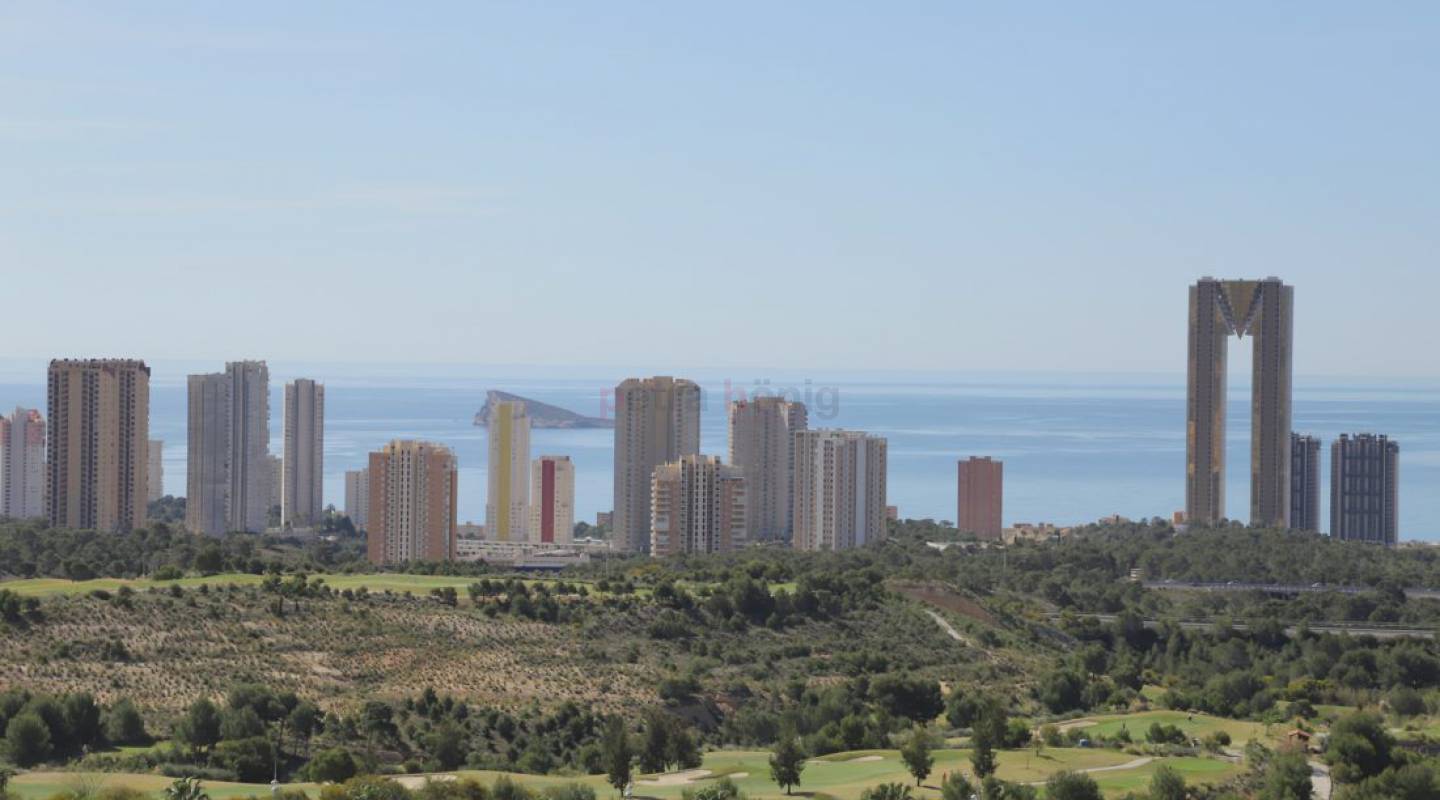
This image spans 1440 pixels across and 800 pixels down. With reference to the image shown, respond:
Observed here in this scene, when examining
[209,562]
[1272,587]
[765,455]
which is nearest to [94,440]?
[765,455]

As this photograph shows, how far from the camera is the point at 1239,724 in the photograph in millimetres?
23094

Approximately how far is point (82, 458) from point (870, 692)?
33.0 metres

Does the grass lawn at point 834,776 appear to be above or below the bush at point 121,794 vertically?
below

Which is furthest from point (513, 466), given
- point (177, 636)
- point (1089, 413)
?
point (1089, 413)

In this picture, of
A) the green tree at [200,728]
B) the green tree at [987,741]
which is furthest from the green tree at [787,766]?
the green tree at [200,728]

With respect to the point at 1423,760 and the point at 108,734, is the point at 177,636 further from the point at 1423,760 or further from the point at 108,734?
the point at 1423,760

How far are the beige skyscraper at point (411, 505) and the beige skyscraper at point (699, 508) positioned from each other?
5.54m

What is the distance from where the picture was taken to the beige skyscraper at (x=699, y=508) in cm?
5053

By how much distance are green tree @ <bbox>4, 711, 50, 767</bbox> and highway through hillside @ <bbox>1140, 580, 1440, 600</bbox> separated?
28.1m

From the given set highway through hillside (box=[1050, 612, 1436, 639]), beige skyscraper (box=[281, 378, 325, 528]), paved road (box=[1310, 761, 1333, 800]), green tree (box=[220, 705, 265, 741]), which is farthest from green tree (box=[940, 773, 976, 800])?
beige skyscraper (box=[281, 378, 325, 528])

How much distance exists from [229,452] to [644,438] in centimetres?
1392

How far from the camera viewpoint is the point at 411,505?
50.7 m

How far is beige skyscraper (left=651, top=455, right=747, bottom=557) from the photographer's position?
50.5 meters

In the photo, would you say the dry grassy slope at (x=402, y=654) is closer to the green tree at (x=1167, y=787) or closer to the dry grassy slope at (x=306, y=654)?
the dry grassy slope at (x=306, y=654)
